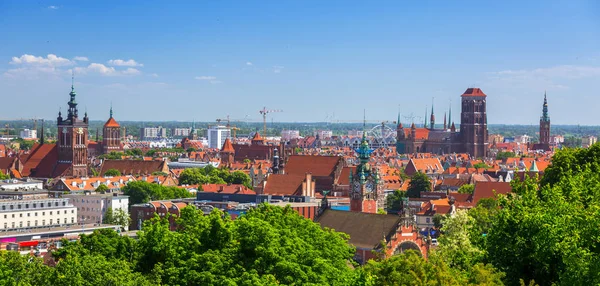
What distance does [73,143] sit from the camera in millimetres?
138250

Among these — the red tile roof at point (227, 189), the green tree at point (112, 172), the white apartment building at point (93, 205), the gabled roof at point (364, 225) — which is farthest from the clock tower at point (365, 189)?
the green tree at point (112, 172)

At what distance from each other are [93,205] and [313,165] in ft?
101

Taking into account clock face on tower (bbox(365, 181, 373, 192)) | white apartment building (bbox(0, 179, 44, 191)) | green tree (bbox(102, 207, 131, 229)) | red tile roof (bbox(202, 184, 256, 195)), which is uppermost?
clock face on tower (bbox(365, 181, 373, 192))

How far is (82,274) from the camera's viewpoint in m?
33.8

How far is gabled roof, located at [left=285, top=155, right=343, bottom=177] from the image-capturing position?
389 ft

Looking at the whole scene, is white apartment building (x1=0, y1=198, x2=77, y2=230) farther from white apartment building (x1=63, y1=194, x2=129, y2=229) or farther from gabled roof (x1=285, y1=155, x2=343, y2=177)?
gabled roof (x1=285, y1=155, x2=343, y2=177)

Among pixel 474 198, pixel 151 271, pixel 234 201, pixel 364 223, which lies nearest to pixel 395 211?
pixel 474 198

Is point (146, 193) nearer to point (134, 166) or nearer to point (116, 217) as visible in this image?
point (116, 217)

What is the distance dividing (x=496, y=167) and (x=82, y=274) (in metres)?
134

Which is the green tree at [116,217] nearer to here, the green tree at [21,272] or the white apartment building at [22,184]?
the white apartment building at [22,184]

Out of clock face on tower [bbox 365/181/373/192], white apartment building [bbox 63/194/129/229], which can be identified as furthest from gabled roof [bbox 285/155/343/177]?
clock face on tower [bbox 365/181/373/192]

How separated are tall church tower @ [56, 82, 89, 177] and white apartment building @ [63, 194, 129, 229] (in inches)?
1526

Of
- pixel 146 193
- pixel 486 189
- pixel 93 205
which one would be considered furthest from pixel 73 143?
pixel 486 189

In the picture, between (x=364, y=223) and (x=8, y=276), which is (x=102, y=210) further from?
(x=8, y=276)
